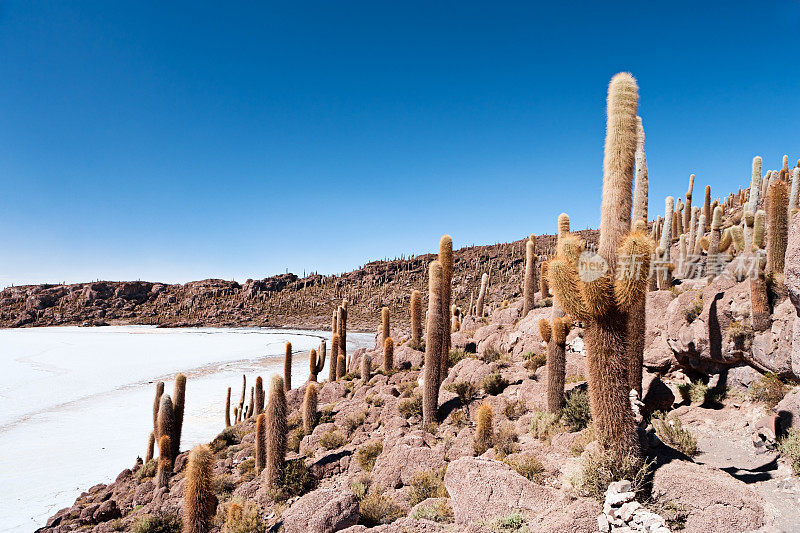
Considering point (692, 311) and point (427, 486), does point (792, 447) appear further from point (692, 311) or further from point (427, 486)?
point (427, 486)

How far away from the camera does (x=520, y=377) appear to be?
1236 cm

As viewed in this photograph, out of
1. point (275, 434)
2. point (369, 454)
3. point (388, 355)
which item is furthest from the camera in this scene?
point (388, 355)

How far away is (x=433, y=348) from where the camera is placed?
11531 mm

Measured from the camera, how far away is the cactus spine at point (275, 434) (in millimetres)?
9102

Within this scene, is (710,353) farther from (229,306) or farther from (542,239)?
(229,306)

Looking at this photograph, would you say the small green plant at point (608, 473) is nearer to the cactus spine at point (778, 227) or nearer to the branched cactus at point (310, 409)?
the cactus spine at point (778, 227)

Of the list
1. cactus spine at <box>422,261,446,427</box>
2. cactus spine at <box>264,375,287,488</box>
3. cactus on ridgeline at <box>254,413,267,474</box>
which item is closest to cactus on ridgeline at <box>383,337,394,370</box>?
cactus spine at <box>422,261,446,427</box>

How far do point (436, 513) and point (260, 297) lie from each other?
3225 inches

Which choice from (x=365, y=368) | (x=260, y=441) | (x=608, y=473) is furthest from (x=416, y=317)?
(x=608, y=473)

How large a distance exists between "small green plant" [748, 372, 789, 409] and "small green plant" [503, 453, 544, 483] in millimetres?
4949

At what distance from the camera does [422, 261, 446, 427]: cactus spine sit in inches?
442

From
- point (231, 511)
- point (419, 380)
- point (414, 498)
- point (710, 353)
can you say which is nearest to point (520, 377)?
point (419, 380)

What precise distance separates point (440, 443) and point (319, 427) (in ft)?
16.0

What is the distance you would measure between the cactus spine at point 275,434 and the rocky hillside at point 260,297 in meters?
45.1
